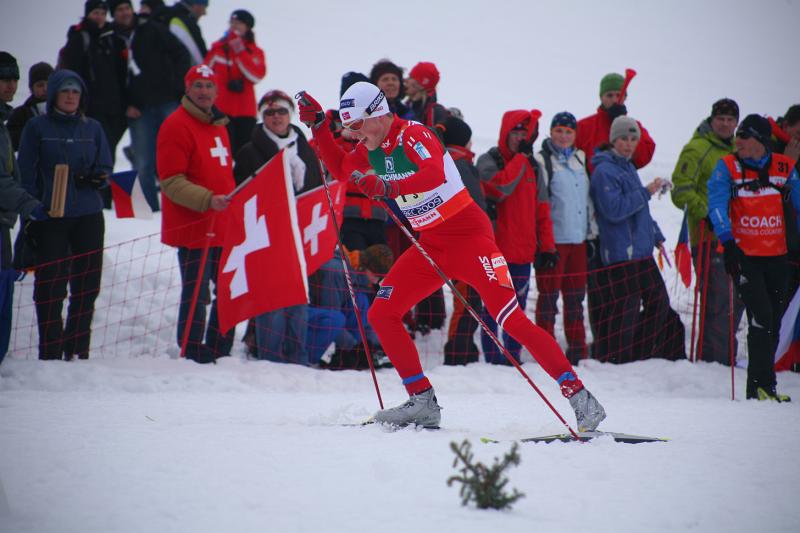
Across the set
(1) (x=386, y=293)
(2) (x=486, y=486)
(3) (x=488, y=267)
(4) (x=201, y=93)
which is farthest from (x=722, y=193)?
(4) (x=201, y=93)

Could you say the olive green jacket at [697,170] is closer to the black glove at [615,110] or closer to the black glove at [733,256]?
the black glove at [615,110]

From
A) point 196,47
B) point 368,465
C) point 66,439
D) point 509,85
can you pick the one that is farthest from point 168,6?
point 509,85

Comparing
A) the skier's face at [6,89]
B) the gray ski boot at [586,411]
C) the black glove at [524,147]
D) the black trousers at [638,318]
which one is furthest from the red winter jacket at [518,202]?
the skier's face at [6,89]

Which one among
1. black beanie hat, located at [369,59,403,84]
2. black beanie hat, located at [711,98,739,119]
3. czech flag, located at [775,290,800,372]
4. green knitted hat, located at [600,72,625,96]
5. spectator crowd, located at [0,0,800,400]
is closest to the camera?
spectator crowd, located at [0,0,800,400]

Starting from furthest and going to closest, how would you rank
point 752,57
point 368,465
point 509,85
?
1. point 752,57
2. point 509,85
3. point 368,465

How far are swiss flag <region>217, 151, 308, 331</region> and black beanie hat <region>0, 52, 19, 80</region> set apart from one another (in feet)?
6.45

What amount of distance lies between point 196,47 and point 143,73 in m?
0.75

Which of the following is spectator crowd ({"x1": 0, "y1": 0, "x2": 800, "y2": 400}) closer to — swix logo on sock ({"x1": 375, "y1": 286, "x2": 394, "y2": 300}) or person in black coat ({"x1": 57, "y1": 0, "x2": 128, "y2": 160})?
person in black coat ({"x1": 57, "y1": 0, "x2": 128, "y2": 160})

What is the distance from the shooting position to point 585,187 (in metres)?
7.56

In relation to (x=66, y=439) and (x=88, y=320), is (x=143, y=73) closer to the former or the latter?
(x=88, y=320)

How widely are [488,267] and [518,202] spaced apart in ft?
9.54

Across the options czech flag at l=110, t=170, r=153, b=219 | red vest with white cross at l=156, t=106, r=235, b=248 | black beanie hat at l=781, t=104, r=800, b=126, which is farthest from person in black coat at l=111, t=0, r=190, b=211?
black beanie hat at l=781, t=104, r=800, b=126

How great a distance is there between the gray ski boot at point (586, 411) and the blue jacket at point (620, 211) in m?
3.46

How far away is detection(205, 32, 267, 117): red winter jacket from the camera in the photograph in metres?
8.81
